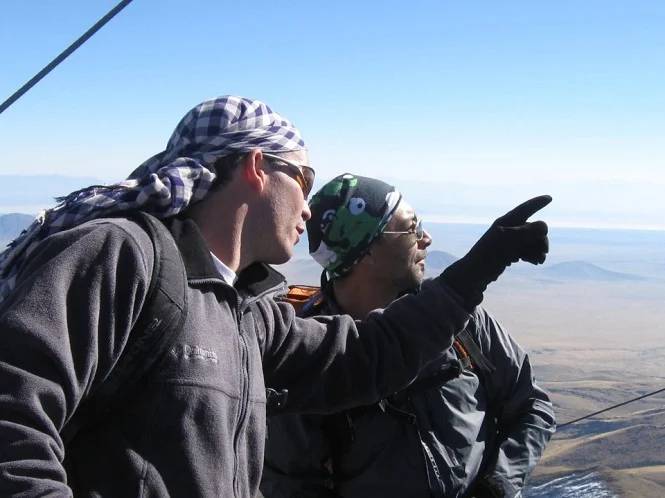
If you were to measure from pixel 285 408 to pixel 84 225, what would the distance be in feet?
4.20

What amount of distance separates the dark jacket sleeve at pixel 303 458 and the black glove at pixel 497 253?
1.14 metres

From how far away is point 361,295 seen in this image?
4.07 metres

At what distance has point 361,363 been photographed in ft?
9.45

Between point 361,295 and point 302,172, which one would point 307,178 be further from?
point 361,295

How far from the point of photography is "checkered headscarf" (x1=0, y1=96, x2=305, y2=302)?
2.04 metres

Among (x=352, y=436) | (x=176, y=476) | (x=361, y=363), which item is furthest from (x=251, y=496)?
(x=352, y=436)

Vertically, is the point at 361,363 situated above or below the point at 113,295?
below

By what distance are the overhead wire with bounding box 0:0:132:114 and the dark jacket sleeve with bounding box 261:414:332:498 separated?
1.95 meters

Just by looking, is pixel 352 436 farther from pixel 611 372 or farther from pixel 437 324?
pixel 611 372

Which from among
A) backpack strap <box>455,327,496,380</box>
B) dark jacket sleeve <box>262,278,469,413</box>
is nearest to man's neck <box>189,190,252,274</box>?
dark jacket sleeve <box>262,278,469,413</box>

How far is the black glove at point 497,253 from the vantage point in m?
2.98

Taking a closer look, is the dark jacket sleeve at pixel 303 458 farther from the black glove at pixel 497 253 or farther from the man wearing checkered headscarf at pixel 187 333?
the black glove at pixel 497 253

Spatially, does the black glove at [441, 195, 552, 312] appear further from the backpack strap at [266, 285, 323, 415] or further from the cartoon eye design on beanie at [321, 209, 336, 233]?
the cartoon eye design on beanie at [321, 209, 336, 233]

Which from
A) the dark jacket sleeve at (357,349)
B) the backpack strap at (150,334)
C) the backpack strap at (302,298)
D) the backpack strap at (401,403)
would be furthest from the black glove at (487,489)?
the backpack strap at (150,334)
